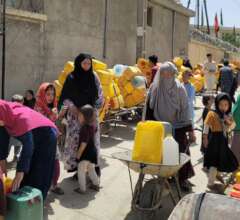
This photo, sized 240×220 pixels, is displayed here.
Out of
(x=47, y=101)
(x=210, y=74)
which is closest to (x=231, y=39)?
(x=210, y=74)

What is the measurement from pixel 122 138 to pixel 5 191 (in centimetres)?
536

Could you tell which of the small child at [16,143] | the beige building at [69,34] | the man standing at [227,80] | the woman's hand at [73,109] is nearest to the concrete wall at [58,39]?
the beige building at [69,34]

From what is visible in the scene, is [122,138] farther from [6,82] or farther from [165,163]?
[165,163]

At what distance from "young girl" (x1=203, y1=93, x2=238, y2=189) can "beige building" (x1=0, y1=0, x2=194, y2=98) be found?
5057 mm

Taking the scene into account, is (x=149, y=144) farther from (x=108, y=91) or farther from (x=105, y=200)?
(x=108, y=91)

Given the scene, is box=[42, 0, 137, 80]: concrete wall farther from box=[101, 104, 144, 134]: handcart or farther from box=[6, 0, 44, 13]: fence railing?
box=[101, 104, 144, 134]: handcart

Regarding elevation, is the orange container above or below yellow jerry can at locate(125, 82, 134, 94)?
below

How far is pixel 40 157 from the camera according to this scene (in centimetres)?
383

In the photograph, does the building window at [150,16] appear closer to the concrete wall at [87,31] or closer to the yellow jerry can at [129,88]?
the concrete wall at [87,31]

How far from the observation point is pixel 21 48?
9.39 m

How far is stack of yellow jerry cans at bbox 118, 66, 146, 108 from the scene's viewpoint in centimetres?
959

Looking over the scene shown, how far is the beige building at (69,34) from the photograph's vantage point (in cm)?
927

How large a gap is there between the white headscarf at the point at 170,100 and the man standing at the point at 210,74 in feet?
34.4

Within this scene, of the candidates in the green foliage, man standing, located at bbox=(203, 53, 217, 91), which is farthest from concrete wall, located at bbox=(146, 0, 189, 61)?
the green foliage
